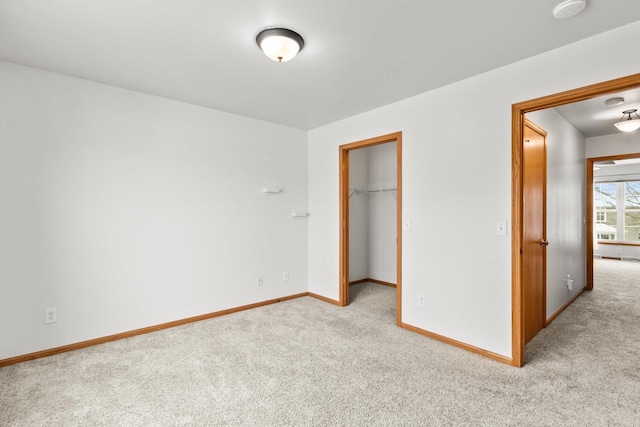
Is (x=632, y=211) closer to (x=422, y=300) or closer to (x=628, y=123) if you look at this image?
(x=628, y=123)

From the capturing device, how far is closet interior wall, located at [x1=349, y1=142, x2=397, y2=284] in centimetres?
530

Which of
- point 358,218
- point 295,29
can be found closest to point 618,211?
point 358,218

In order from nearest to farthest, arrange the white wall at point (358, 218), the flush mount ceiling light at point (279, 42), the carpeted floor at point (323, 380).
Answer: the carpeted floor at point (323, 380) → the flush mount ceiling light at point (279, 42) → the white wall at point (358, 218)

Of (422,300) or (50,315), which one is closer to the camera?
(50,315)

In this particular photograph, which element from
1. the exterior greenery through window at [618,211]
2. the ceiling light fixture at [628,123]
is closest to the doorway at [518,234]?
the ceiling light fixture at [628,123]

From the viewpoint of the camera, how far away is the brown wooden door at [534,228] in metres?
2.89

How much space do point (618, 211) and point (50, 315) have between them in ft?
38.2

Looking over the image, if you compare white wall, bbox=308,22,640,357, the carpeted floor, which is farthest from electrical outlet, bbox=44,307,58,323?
white wall, bbox=308,22,640,357

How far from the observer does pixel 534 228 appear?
3.07 m

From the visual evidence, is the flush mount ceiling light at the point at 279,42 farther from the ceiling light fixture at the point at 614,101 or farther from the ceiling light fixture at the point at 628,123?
the ceiling light fixture at the point at 628,123

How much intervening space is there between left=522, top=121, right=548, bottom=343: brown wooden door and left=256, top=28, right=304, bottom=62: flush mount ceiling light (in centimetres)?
219

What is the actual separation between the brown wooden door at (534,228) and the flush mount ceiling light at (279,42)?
2.19m

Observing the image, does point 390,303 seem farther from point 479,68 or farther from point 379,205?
point 479,68

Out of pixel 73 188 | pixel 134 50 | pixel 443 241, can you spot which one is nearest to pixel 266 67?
pixel 134 50
